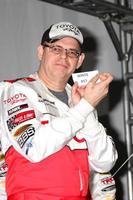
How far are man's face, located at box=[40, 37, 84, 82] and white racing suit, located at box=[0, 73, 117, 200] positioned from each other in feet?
0.25

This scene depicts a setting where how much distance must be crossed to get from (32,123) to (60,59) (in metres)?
0.30

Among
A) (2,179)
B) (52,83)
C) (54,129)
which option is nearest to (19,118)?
(54,129)

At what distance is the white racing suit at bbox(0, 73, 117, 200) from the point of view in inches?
48.5

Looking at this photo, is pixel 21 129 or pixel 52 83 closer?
pixel 21 129

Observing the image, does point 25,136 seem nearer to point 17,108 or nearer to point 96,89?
point 17,108

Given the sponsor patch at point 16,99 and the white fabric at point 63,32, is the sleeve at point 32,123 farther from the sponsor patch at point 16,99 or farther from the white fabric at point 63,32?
the white fabric at point 63,32

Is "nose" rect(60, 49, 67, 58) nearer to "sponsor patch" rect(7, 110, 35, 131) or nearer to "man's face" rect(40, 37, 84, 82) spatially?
"man's face" rect(40, 37, 84, 82)

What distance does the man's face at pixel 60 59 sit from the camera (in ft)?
4.79

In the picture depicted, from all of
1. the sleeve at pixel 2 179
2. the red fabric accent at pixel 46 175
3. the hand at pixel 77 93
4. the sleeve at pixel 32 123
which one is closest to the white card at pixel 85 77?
the hand at pixel 77 93

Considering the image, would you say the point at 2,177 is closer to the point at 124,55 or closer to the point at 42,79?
the point at 42,79

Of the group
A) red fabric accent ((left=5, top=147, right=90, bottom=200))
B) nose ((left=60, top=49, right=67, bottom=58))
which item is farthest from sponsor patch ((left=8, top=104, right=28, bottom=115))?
nose ((left=60, top=49, right=67, bottom=58))

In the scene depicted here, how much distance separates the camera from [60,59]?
1.46 m

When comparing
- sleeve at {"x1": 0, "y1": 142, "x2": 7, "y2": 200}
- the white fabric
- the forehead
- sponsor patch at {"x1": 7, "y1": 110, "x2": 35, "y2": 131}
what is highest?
the white fabric

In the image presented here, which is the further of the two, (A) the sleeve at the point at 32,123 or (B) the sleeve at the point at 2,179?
(B) the sleeve at the point at 2,179
